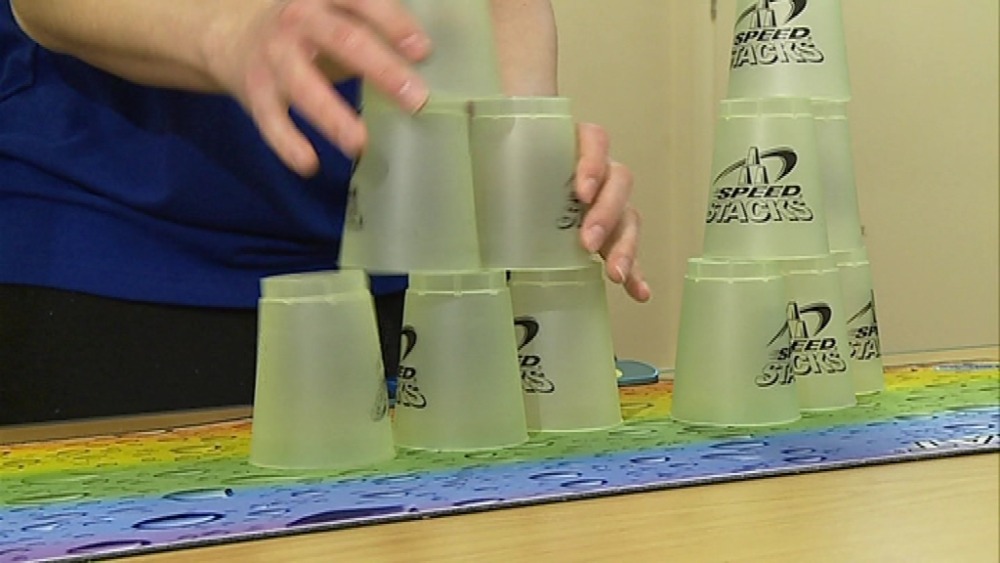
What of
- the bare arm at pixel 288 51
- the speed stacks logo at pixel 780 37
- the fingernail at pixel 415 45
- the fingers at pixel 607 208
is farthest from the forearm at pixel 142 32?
the speed stacks logo at pixel 780 37

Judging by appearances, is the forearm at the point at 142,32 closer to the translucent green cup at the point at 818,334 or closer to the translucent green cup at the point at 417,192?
the translucent green cup at the point at 417,192

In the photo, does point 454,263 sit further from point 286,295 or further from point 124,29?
point 124,29

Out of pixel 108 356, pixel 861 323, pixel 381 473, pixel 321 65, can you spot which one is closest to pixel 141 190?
pixel 108 356

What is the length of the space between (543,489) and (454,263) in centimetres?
15

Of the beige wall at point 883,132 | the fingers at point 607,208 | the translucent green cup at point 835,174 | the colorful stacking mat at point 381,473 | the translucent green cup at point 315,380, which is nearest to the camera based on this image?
the colorful stacking mat at point 381,473

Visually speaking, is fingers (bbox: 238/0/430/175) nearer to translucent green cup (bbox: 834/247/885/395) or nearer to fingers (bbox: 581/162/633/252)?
fingers (bbox: 581/162/633/252)

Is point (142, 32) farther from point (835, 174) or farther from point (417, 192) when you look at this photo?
point (835, 174)

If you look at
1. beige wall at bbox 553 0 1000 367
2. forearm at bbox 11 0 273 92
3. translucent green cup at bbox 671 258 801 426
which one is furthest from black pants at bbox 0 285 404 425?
beige wall at bbox 553 0 1000 367

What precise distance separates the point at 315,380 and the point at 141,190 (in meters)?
0.35

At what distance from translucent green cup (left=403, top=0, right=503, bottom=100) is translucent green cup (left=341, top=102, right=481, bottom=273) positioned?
18 mm

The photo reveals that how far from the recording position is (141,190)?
851 millimetres

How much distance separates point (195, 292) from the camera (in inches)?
34.0

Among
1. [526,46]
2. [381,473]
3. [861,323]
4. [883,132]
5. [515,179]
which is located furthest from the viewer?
[883,132]

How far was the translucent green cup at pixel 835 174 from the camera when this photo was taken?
812 mm
